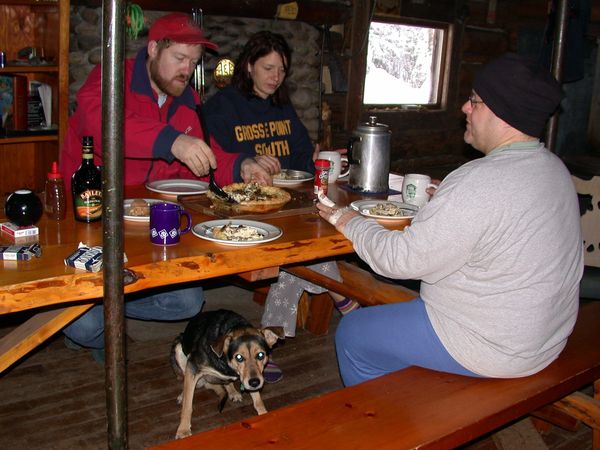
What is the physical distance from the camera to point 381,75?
22.3 ft

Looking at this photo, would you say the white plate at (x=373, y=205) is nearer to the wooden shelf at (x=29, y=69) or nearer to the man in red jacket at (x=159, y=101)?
the man in red jacket at (x=159, y=101)

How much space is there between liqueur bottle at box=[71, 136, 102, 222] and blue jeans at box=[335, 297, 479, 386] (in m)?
0.96

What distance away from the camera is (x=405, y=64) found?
6.97 m

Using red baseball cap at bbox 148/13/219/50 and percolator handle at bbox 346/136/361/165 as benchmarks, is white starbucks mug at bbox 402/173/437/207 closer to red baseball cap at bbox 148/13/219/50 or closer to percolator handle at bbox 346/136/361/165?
percolator handle at bbox 346/136/361/165

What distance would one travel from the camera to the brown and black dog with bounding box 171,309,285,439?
250cm

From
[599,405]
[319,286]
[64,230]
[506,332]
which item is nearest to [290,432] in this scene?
[506,332]

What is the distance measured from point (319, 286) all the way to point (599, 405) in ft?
4.75

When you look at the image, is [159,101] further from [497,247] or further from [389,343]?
[497,247]

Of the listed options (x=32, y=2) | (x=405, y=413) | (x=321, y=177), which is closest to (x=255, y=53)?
(x=321, y=177)

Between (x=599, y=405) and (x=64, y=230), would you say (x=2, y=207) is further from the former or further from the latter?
(x=599, y=405)

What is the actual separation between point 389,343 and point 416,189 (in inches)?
30.4

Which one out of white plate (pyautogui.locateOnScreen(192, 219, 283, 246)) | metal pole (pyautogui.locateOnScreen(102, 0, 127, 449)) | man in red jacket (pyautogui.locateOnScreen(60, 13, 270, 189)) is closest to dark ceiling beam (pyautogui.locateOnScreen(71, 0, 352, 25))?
man in red jacket (pyautogui.locateOnScreen(60, 13, 270, 189))

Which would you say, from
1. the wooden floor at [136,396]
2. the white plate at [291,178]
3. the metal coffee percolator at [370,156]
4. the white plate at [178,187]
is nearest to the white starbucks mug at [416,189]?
the metal coffee percolator at [370,156]

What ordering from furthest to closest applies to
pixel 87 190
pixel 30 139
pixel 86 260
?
pixel 30 139 < pixel 87 190 < pixel 86 260
